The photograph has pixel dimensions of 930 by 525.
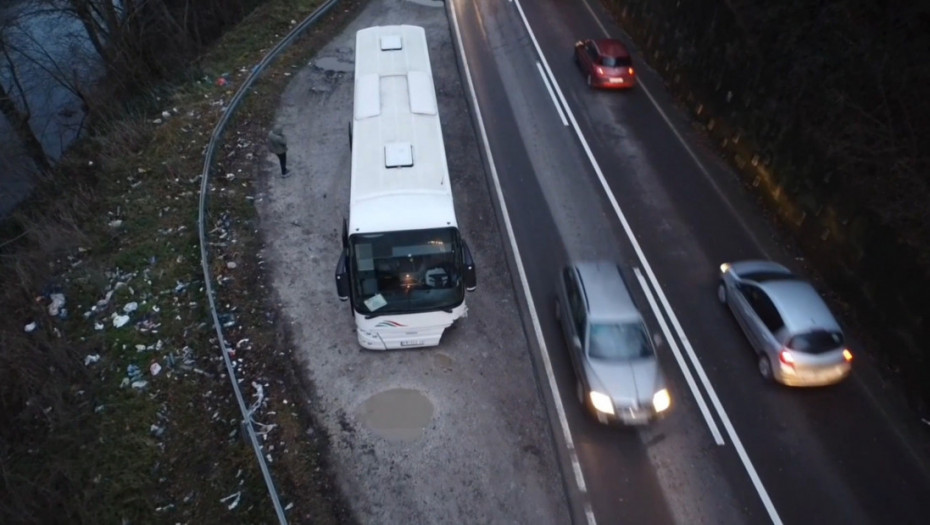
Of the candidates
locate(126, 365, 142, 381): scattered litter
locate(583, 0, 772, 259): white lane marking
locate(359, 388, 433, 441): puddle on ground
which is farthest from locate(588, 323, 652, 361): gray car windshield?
locate(126, 365, 142, 381): scattered litter

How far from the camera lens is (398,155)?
501 inches

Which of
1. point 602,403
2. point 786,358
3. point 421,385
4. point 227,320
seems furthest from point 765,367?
point 227,320

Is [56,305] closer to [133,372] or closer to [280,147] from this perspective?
[133,372]

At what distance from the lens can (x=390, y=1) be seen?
85.2 ft

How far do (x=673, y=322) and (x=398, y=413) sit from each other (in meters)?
6.32

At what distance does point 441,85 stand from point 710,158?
8.98 meters

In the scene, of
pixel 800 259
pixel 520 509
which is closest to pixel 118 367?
pixel 520 509

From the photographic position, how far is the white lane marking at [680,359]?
38.3 ft

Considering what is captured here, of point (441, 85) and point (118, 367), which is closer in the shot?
point (118, 367)

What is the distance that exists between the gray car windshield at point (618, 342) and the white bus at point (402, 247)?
2.55 m

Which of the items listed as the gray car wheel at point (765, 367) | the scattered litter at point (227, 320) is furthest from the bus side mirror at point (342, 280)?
Answer: the gray car wheel at point (765, 367)

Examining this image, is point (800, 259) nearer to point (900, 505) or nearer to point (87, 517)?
point (900, 505)

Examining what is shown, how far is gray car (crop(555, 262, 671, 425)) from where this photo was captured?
1110 cm

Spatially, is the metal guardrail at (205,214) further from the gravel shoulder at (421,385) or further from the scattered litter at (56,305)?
the scattered litter at (56,305)
